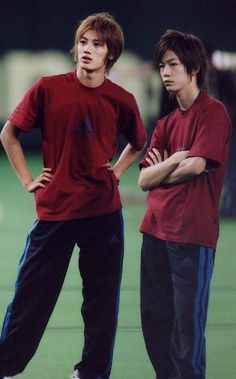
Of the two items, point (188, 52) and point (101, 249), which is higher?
point (188, 52)

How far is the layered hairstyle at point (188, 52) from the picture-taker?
3568mm

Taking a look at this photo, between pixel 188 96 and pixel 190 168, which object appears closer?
pixel 190 168

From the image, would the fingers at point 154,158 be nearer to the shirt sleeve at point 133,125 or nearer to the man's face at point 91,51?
the shirt sleeve at point 133,125

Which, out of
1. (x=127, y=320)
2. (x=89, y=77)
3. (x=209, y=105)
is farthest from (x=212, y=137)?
(x=127, y=320)

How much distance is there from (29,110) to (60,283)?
65cm

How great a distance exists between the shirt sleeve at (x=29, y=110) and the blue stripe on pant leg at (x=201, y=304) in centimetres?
75

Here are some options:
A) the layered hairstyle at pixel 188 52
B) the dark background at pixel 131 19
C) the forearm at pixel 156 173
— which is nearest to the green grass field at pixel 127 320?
the forearm at pixel 156 173

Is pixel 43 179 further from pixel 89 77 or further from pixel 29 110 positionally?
pixel 89 77

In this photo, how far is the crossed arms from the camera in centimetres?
348

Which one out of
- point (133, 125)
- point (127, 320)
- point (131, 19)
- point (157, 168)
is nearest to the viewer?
point (157, 168)

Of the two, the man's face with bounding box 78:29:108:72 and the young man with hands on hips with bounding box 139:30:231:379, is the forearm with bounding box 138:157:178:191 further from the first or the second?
the man's face with bounding box 78:29:108:72

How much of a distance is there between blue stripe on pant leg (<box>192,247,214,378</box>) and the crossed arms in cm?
26

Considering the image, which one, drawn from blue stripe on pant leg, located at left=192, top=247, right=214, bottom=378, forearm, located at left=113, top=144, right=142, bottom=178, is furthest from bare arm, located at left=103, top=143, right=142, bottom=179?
blue stripe on pant leg, located at left=192, top=247, right=214, bottom=378

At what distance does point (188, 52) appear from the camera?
3.58 meters
